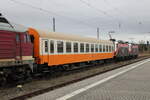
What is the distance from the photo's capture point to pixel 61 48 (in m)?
16.9

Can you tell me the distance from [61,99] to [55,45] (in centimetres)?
807

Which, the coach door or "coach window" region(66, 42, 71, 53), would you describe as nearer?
the coach door

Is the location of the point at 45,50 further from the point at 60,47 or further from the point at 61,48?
the point at 61,48

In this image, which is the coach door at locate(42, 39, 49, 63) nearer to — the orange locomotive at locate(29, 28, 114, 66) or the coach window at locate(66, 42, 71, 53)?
the orange locomotive at locate(29, 28, 114, 66)

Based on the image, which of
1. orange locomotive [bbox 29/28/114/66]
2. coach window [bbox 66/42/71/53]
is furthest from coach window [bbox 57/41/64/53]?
coach window [bbox 66/42/71/53]

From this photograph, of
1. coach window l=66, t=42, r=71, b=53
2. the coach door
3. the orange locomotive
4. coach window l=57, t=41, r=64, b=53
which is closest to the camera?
the orange locomotive

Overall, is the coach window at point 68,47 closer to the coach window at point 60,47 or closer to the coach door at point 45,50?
the coach window at point 60,47

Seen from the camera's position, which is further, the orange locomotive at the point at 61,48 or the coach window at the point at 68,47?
the coach window at the point at 68,47

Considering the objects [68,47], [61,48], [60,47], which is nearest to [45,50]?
[60,47]

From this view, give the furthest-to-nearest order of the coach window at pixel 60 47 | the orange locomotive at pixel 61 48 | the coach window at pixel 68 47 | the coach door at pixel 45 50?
1. the coach window at pixel 68 47
2. the coach window at pixel 60 47
3. the coach door at pixel 45 50
4. the orange locomotive at pixel 61 48

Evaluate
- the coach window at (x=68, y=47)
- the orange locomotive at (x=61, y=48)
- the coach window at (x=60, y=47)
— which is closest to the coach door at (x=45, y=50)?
the orange locomotive at (x=61, y=48)

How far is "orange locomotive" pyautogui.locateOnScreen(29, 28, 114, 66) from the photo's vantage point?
14.5m

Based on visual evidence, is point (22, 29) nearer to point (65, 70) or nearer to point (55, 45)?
point (55, 45)

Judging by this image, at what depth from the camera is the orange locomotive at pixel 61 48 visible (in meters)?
14.5
